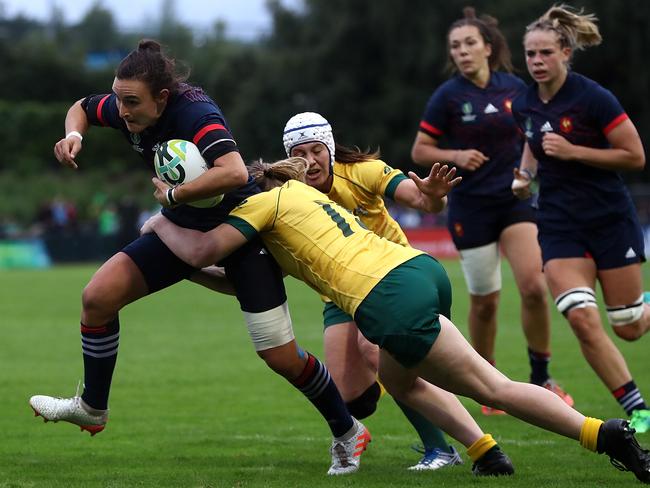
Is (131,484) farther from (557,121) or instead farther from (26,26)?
(26,26)

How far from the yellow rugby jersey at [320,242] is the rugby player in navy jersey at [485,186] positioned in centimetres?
306

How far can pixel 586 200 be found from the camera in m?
7.38

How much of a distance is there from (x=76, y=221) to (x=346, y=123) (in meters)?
15.3

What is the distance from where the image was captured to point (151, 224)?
6.29m

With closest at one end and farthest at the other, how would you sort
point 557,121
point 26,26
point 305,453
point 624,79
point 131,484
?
point 131,484 < point 305,453 < point 557,121 < point 624,79 < point 26,26

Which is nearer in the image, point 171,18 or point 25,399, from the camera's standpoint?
point 25,399

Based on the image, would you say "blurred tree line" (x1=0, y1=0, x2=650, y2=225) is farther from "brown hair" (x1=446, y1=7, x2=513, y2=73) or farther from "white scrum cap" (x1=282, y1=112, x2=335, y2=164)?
"white scrum cap" (x1=282, y1=112, x2=335, y2=164)

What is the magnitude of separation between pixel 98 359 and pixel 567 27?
3474 mm

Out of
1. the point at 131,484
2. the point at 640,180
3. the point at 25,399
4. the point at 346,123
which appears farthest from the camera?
the point at 346,123

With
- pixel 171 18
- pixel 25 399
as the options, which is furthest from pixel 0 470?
pixel 171 18

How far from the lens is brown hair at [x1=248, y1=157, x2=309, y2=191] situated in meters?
6.05

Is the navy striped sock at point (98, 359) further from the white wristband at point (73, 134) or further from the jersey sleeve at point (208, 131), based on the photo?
the jersey sleeve at point (208, 131)

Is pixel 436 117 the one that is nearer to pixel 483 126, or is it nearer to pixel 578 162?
pixel 483 126

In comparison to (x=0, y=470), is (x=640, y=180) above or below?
below
